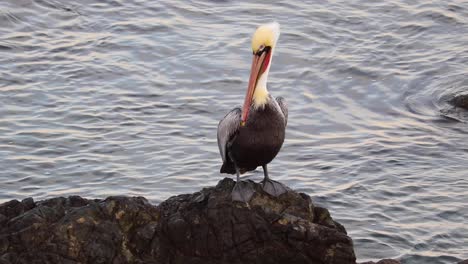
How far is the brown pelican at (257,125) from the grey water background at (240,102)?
188 cm

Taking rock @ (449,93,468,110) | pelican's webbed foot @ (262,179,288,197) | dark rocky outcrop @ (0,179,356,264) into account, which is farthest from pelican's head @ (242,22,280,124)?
rock @ (449,93,468,110)

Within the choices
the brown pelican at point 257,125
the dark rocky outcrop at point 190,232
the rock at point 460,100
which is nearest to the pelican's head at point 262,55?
the brown pelican at point 257,125

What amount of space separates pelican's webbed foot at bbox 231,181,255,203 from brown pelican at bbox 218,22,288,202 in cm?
7

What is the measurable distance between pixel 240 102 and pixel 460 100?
2.98 meters

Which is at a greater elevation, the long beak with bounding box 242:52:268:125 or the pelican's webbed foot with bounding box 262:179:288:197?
the long beak with bounding box 242:52:268:125

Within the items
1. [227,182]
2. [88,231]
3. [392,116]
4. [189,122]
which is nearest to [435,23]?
[392,116]

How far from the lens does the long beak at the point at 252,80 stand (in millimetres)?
8438

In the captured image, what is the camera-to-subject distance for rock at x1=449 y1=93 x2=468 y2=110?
13.8 m

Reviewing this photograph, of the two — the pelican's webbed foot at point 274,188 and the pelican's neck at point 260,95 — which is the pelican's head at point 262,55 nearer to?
the pelican's neck at point 260,95

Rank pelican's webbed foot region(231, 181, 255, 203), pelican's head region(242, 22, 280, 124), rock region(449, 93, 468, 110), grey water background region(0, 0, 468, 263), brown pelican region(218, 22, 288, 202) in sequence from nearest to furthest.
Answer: pelican's webbed foot region(231, 181, 255, 203) → brown pelican region(218, 22, 288, 202) → pelican's head region(242, 22, 280, 124) → grey water background region(0, 0, 468, 263) → rock region(449, 93, 468, 110)

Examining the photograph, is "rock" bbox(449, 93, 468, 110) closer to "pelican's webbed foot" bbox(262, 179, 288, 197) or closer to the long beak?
the long beak

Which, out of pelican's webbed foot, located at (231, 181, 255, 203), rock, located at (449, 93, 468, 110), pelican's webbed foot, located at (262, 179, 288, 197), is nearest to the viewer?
pelican's webbed foot, located at (231, 181, 255, 203)

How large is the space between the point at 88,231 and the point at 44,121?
18.5 ft

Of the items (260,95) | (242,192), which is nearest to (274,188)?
(242,192)
